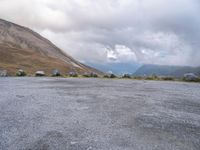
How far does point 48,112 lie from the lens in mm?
14438

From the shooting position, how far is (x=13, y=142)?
30.9 feet

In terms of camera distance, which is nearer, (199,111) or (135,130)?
(135,130)

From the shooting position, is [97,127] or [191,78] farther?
[191,78]

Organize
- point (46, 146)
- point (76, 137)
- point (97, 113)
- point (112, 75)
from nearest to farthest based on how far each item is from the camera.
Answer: point (46, 146), point (76, 137), point (97, 113), point (112, 75)

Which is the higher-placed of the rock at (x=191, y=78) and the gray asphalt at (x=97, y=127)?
the rock at (x=191, y=78)

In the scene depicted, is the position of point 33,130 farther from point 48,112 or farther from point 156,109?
point 156,109

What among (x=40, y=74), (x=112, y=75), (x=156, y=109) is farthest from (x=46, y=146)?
(x=40, y=74)

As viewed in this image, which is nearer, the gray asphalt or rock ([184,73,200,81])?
the gray asphalt

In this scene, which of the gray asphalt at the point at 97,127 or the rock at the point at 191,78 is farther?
the rock at the point at 191,78

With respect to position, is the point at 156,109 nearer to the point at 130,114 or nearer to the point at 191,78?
the point at 130,114

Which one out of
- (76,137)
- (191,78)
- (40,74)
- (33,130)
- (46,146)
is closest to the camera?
(46,146)

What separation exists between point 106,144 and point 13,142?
3.12 meters

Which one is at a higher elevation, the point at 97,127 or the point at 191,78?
the point at 191,78

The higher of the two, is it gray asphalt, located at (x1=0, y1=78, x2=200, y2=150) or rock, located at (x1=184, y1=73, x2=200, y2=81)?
rock, located at (x1=184, y1=73, x2=200, y2=81)
